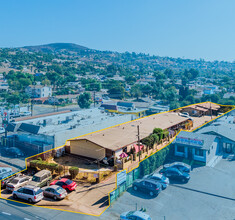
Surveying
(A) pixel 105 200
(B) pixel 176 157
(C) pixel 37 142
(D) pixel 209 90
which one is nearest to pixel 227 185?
(B) pixel 176 157

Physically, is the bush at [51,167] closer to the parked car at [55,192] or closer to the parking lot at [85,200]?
the parked car at [55,192]

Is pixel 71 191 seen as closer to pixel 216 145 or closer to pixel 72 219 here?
pixel 72 219

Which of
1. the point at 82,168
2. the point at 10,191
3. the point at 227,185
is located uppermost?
the point at 82,168

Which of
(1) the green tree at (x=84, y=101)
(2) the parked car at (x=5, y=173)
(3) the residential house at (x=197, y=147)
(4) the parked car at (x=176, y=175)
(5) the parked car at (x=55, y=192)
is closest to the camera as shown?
(5) the parked car at (x=55, y=192)

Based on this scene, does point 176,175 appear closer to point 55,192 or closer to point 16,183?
point 55,192

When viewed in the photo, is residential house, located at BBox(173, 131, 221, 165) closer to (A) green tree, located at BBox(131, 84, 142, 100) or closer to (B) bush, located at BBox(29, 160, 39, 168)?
(B) bush, located at BBox(29, 160, 39, 168)

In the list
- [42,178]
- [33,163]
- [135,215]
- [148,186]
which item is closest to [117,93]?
[148,186]

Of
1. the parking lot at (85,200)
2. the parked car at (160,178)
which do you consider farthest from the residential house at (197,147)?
the parking lot at (85,200)
